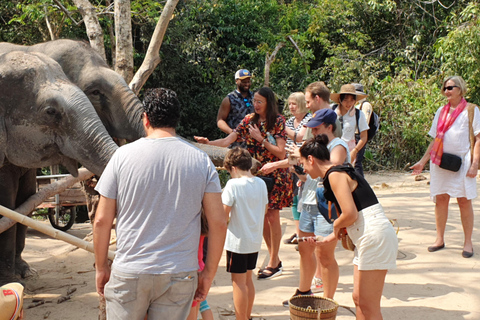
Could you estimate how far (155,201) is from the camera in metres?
2.62

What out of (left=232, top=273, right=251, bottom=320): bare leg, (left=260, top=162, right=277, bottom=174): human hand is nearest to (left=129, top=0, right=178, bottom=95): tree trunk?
(left=260, top=162, right=277, bottom=174): human hand

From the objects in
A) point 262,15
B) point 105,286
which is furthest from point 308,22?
point 105,286

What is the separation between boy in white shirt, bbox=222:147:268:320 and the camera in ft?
13.5

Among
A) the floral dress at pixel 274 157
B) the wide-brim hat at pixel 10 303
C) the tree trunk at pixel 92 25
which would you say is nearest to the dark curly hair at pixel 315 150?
the floral dress at pixel 274 157

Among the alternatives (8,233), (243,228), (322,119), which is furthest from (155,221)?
(8,233)

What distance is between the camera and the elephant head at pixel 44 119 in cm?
438

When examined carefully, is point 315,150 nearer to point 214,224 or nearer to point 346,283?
point 214,224

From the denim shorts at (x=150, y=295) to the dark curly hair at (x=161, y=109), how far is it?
764 mm

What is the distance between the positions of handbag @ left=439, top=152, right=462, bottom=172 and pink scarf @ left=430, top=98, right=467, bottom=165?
0.05 meters

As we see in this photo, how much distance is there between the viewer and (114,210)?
272cm

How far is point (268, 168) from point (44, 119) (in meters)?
2.07

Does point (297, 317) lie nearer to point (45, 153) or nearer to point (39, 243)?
point (45, 153)

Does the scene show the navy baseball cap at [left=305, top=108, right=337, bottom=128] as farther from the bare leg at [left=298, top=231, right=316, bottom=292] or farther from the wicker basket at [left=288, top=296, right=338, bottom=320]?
the wicker basket at [left=288, top=296, right=338, bottom=320]

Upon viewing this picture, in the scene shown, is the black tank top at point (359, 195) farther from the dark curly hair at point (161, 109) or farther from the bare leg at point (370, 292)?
the dark curly hair at point (161, 109)
